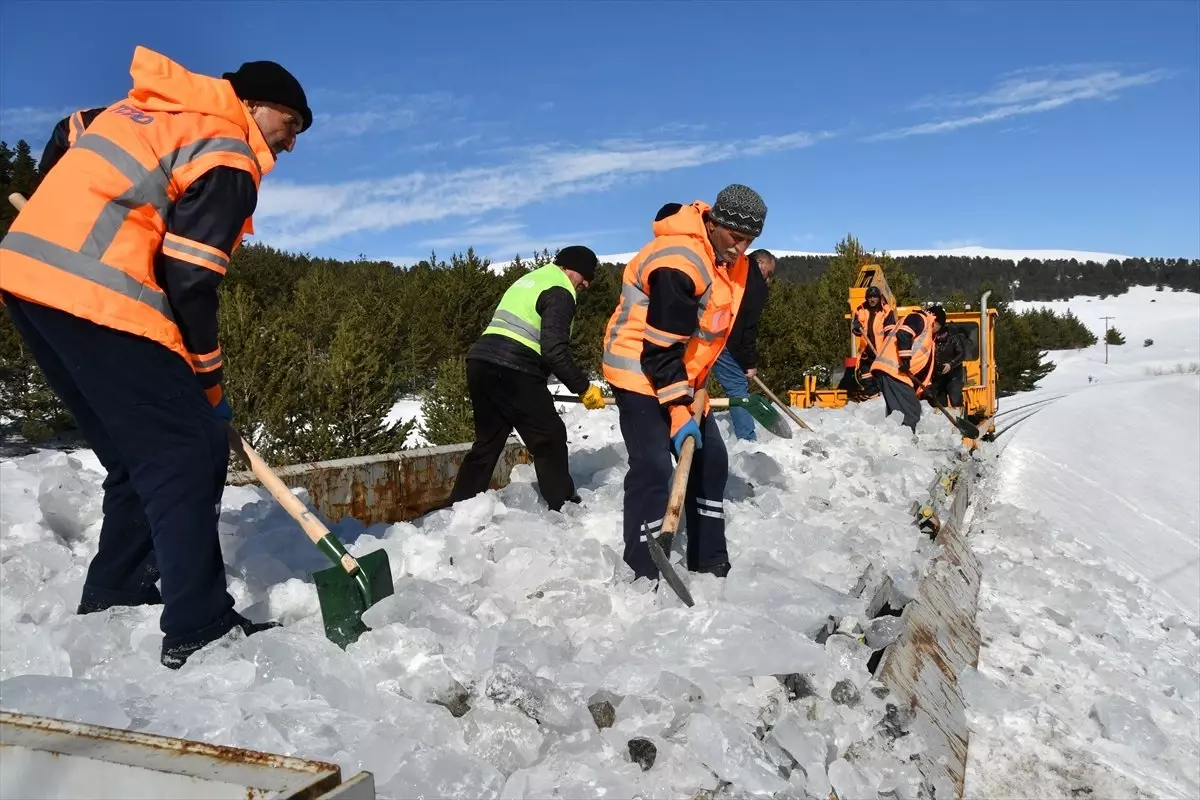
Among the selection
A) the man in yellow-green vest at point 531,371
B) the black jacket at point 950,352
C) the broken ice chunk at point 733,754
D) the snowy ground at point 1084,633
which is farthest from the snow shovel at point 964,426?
the broken ice chunk at point 733,754

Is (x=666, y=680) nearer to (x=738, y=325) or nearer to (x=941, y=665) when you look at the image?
(x=941, y=665)

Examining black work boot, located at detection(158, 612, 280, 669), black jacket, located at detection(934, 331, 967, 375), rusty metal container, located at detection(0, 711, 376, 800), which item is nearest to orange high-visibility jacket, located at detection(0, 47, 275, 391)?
black work boot, located at detection(158, 612, 280, 669)

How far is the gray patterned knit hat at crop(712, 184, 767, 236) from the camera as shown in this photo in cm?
304

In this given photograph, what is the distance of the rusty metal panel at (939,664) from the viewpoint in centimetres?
236

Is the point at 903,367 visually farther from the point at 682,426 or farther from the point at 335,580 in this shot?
the point at 335,580

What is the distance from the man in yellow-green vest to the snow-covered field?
0.87ft

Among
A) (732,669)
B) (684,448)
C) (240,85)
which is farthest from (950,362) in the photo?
(240,85)

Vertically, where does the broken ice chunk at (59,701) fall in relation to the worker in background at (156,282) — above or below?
below

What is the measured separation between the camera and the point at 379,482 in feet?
14.9

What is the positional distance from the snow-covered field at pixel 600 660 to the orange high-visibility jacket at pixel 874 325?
3.23 meters

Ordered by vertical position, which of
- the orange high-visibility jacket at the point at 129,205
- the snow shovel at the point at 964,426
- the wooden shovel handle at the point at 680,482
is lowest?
the snow shovel at the point at 964,426

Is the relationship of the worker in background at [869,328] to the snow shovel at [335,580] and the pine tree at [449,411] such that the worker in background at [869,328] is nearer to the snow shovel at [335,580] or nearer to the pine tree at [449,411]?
the pine tree at [449,411]

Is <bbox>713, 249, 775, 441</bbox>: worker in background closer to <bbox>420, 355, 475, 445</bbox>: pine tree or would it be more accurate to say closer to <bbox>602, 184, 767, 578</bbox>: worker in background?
<bbox>602, 184, 767, 578</bbox>: worker in background

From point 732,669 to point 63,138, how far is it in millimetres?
2446
